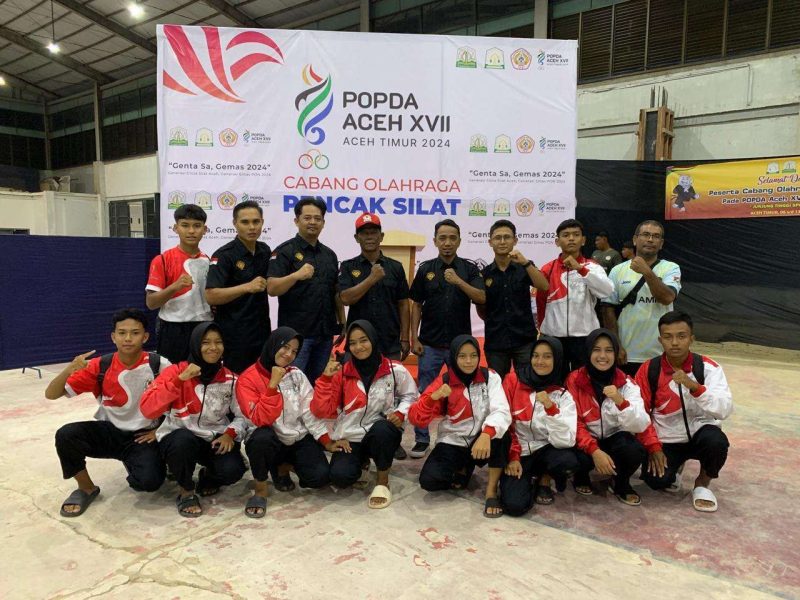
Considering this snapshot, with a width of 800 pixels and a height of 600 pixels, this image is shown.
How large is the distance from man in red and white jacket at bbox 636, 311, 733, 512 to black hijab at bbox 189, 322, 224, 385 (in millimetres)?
2204

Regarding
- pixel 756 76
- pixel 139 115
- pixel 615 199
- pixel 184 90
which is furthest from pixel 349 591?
pixel 139 115

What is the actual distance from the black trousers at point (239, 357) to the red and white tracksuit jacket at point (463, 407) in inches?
38.5

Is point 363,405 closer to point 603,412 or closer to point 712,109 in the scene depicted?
point 603,412

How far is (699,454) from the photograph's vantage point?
2711 mm

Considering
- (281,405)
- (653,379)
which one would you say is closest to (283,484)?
(281,405)

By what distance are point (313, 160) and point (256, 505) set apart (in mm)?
2914

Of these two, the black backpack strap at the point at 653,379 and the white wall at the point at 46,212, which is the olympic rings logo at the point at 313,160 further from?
the white wall at the point at 46,212

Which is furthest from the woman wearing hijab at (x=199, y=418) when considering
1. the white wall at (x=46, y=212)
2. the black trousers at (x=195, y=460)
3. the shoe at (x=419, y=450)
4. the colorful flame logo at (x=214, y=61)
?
the white wall at (x=46, y=212)

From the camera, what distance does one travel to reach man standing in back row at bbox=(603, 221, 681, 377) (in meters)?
3.08

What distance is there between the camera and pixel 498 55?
15.0 feet

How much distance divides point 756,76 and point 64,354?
32.7 ft

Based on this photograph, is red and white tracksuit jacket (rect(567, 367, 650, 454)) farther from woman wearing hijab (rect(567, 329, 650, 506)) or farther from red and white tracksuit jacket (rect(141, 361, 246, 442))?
red and white tracksuit jacket (rect(141, 361, 246, 442))

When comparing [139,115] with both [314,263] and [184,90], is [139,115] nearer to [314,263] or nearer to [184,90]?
[184,90]

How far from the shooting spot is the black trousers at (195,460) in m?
2.56
